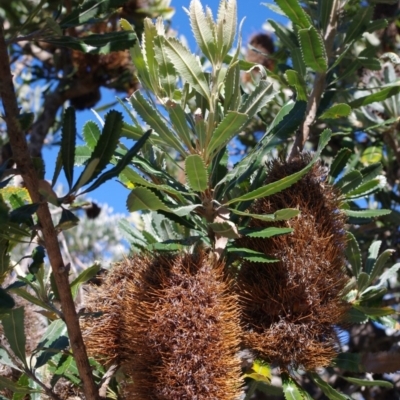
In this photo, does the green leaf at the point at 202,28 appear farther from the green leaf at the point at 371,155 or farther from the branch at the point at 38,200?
the green leaf at the point at 371,155

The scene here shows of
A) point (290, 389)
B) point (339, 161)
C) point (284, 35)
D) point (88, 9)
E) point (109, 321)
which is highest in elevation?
point (284, 35)

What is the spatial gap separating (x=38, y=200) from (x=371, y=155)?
1.73 meters

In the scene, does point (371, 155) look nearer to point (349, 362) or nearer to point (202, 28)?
point (349, 362)

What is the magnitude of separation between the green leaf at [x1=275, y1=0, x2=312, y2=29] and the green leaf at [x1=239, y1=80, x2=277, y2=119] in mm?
373

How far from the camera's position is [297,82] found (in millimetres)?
1521

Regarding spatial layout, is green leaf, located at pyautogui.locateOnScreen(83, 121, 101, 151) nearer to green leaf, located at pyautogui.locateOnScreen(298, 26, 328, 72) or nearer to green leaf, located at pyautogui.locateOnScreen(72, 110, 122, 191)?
green leaf, located at pyautogui.locateOnScreen(72, 110, 122, 191)

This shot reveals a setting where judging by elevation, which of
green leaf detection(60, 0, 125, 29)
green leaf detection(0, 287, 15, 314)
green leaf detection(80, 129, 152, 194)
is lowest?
green leaf detection(0, 287, 15, 314)

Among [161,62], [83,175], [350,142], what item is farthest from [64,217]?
[350,142]

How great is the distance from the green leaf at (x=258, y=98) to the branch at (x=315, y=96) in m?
0.18

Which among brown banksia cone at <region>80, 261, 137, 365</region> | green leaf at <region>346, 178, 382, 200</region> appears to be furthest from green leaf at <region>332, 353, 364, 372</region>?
brown banksia cone at <region>80, 261, 137, 365</region>

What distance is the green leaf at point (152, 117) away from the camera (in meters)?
1.23

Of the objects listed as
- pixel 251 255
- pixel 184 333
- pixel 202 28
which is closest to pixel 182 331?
pixel 184 333

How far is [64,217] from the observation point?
1059mm

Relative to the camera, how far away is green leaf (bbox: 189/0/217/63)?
125 cm
